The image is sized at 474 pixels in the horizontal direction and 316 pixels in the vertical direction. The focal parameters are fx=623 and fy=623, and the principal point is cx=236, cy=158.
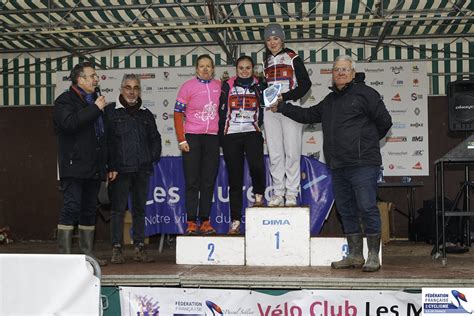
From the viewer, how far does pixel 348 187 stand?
5215 millimetres

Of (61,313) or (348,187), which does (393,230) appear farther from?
(61,313)

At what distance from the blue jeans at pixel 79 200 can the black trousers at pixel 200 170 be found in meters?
0.88

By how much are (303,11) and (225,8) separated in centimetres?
130

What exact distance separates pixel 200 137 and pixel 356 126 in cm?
156

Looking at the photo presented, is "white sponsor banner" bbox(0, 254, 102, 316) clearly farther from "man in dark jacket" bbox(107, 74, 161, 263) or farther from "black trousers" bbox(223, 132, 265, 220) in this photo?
"black trousers" bbox(223, 132, 265, 220)

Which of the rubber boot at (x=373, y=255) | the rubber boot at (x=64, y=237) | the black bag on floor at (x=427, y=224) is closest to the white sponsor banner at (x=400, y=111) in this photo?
the black bag on floor at (x=427, y=224)

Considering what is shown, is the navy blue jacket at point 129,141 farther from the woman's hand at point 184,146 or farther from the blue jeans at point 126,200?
the woman's hand at point 184,146

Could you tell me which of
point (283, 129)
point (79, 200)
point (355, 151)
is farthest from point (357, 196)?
point (79, 200)

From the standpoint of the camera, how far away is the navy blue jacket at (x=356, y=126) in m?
5.01

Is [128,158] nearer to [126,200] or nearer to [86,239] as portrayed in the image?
[126,200]

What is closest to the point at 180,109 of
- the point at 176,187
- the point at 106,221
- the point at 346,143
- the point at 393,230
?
the point at 346,143

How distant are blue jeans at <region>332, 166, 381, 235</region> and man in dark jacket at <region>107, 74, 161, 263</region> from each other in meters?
1.79

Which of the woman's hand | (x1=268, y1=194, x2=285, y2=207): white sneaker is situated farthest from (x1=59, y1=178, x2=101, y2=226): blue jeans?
(x1=268, y1=194, x2=285, y2=207): white sneaker

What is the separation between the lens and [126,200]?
5727 millimetres
